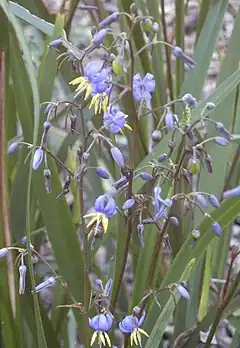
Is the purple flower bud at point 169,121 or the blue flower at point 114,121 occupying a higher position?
the blue flower at point 114,121

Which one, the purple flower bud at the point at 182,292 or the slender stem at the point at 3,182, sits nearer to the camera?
the purple flower bud at the point at 182,292

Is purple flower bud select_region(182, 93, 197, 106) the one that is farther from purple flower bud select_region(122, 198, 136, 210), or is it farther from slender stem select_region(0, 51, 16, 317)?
slender stem select_region(0, 51, 16, 317)

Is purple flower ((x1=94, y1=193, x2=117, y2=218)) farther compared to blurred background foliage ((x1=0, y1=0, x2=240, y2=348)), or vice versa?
blurred background foliage ((x1=0, y1=0, x2=240, y2=348))

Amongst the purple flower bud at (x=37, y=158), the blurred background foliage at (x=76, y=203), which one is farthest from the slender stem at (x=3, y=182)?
the purple flower bud at (x=37, y=158)

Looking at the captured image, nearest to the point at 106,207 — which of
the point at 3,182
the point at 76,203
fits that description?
the point at 3,182

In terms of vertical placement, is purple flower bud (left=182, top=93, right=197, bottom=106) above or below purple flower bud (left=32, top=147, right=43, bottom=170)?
above

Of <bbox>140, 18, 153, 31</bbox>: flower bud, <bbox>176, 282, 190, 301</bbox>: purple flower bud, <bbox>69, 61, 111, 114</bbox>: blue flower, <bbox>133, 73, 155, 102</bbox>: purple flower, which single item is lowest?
<bbox>176, 282, 190, 301</bbox>: purple flower bud

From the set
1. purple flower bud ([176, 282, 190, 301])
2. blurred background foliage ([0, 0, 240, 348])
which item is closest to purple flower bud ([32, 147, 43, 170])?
blurred background foliage ([0, 0, 240, 348])

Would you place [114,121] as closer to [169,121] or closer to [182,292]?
[169,121]

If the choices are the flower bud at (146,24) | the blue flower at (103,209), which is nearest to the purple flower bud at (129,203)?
the blue flower at (103,209)

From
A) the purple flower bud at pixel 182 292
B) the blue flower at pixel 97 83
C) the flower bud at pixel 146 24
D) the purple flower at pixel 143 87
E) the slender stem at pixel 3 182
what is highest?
the flower bud at pixel 146 24

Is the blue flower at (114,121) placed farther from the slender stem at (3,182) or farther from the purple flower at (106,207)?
the slender stem at (3,182)

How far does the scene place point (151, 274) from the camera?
0.69 meters

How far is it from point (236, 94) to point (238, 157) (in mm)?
85
